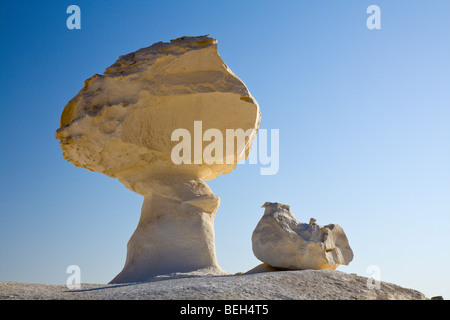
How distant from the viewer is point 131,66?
10.6 meters

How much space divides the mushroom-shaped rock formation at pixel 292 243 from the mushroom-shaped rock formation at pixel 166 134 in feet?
4.47

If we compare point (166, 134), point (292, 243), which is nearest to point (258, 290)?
point (292, 243)

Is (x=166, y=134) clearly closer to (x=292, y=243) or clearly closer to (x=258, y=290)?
(x=292, y=243)

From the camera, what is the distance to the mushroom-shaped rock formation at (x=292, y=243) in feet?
Answer: 31.1

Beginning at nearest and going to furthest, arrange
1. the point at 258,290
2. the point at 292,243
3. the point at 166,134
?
the point at 258,290
the point at 292,243
the point at 166,134

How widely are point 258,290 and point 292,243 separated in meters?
3.11

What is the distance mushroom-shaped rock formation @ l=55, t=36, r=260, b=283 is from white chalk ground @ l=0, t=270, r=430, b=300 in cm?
292

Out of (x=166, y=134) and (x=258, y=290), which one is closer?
(x=258, y=290)

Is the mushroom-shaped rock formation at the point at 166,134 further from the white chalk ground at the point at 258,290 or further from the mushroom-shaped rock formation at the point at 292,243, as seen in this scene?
the white chalk ground at the point at 258,290

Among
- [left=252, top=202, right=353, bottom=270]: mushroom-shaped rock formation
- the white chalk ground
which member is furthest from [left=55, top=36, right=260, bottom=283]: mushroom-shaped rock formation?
the white chalk ground

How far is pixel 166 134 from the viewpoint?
36.2 feet

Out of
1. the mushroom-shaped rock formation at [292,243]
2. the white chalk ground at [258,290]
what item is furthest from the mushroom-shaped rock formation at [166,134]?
the white chalk ground at [258,290]
